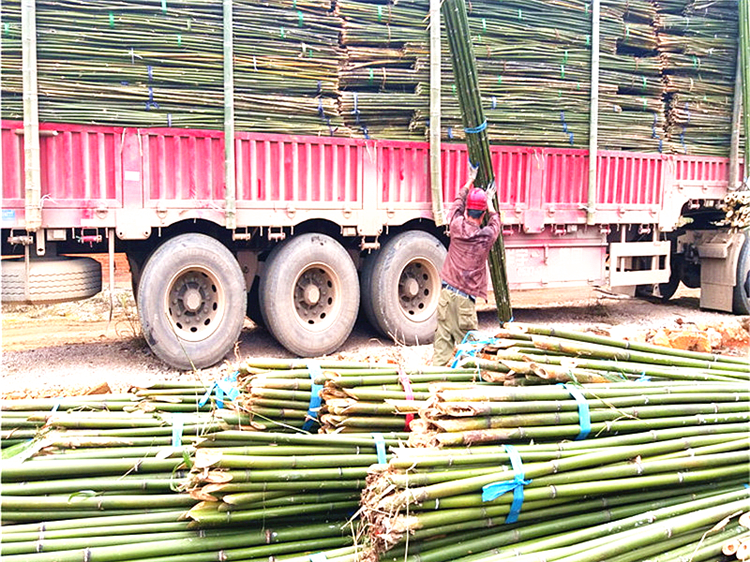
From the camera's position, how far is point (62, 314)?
12.0 meters

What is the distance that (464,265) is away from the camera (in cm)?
707

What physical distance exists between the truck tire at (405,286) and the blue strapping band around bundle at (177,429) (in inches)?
201

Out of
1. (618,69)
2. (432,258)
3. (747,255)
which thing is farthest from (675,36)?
(432,258)

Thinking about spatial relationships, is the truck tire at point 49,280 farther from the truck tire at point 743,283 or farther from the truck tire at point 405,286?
the truck tire at point 743,283

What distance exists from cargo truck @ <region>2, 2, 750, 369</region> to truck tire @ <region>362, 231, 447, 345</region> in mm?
20

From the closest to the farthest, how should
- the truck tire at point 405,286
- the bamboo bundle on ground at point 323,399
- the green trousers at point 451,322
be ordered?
the bamboo bundle on ground at point 323,399
the green trousers at point 451,322
the truck tire at point 405,286

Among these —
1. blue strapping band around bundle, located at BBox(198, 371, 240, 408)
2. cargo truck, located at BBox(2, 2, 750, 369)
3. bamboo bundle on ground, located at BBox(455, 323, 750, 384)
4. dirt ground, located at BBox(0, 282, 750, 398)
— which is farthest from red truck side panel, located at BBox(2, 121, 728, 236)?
bamboo bundle on ground, located at BBox(455, 323, 750, 384)

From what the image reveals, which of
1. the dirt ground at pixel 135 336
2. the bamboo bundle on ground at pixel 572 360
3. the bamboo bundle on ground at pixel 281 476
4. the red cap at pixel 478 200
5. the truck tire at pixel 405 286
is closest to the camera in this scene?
the bamboo bundle on ground at pixel 281 476

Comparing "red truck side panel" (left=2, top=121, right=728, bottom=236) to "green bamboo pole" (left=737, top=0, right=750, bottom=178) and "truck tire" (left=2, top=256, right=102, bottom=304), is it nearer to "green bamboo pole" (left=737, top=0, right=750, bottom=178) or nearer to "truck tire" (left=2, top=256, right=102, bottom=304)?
"truck tire" (left=2, top=256, right=102, bottom=304)

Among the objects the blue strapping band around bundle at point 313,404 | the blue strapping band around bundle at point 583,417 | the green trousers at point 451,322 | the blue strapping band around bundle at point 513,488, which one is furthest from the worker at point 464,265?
the blue strapping band around bundle at point 513,488

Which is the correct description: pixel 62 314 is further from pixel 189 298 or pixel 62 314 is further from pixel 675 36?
pixel 675 36

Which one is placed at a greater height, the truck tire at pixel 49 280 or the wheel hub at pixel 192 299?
the truck tire at pixel 49 280

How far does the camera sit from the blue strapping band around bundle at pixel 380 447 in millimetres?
3568

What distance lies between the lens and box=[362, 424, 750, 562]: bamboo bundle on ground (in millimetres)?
3076
